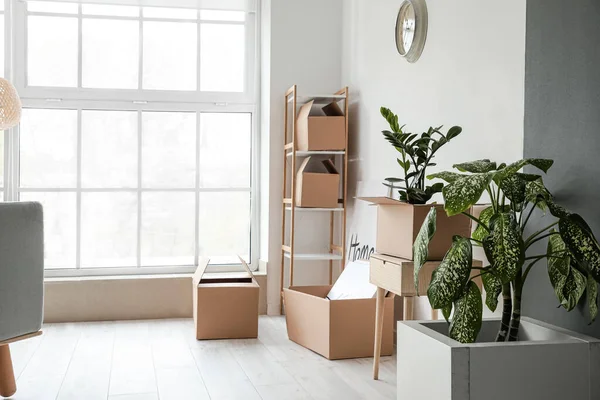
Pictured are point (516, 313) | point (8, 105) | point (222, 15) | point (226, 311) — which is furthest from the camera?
point (222, 15)

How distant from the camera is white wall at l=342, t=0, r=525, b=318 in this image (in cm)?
262

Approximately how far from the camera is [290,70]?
4719mm

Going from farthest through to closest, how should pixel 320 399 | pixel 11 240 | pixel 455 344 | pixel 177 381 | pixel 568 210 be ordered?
pixel 177 381, pixel 320 399, pixel 11 240, pixel 568 210, pixel 455 344

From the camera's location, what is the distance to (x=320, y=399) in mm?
2779

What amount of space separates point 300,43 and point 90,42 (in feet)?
5.05

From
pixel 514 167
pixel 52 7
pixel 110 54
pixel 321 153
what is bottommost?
pixel 514 167

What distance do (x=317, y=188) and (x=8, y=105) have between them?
1.98m

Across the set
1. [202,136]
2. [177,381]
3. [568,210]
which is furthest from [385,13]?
[177,381]

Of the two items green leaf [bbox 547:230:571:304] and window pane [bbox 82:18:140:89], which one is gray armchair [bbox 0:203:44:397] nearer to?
green leaf [bbox 547:230:571:304]

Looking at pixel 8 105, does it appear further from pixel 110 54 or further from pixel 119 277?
pixel 119 277

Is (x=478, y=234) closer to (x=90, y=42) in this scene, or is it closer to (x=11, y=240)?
(x=11, y=240)

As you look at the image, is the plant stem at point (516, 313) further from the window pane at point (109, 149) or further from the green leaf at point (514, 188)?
the window pane at point (109, 149)

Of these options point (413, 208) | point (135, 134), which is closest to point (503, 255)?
point (413, 208)

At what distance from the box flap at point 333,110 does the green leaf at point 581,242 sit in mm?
2548
